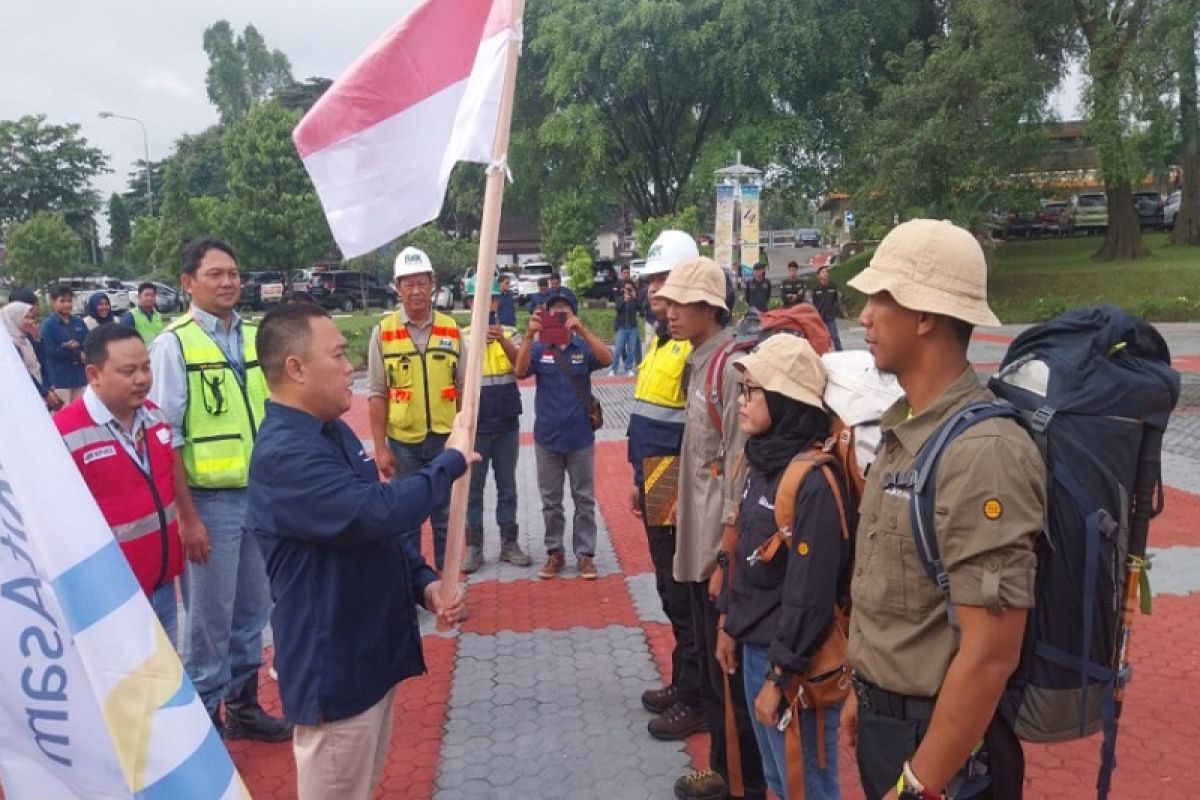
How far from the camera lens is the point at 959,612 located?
1862 mm

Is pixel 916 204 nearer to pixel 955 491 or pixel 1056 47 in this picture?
pixel 1056 47

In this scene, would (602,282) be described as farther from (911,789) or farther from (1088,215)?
(911,789)

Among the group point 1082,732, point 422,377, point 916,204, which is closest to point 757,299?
point 916,204

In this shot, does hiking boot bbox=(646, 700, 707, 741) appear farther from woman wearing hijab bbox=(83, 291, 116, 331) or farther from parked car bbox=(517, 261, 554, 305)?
parked car bbox=(517, 261, 554, 305)

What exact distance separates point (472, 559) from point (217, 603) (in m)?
2.63

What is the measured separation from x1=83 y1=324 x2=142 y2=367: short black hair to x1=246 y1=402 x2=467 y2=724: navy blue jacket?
4.28 feet

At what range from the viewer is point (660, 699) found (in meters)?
4.37

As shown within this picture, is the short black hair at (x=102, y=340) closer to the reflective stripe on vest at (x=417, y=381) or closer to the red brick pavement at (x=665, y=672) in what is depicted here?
the red brick pavement at (x=665, y=672)

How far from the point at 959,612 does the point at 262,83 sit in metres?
83.3

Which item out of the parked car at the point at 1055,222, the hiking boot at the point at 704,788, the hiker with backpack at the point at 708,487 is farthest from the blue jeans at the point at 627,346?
the parked car at the point at 1055,222

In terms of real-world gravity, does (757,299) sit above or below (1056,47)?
below

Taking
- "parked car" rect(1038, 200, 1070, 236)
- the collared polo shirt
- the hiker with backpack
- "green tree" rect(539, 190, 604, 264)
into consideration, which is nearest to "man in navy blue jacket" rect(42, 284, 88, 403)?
the collared polo shirt

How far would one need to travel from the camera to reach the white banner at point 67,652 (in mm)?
1590

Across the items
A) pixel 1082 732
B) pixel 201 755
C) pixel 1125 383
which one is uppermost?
pixel 1125 383
